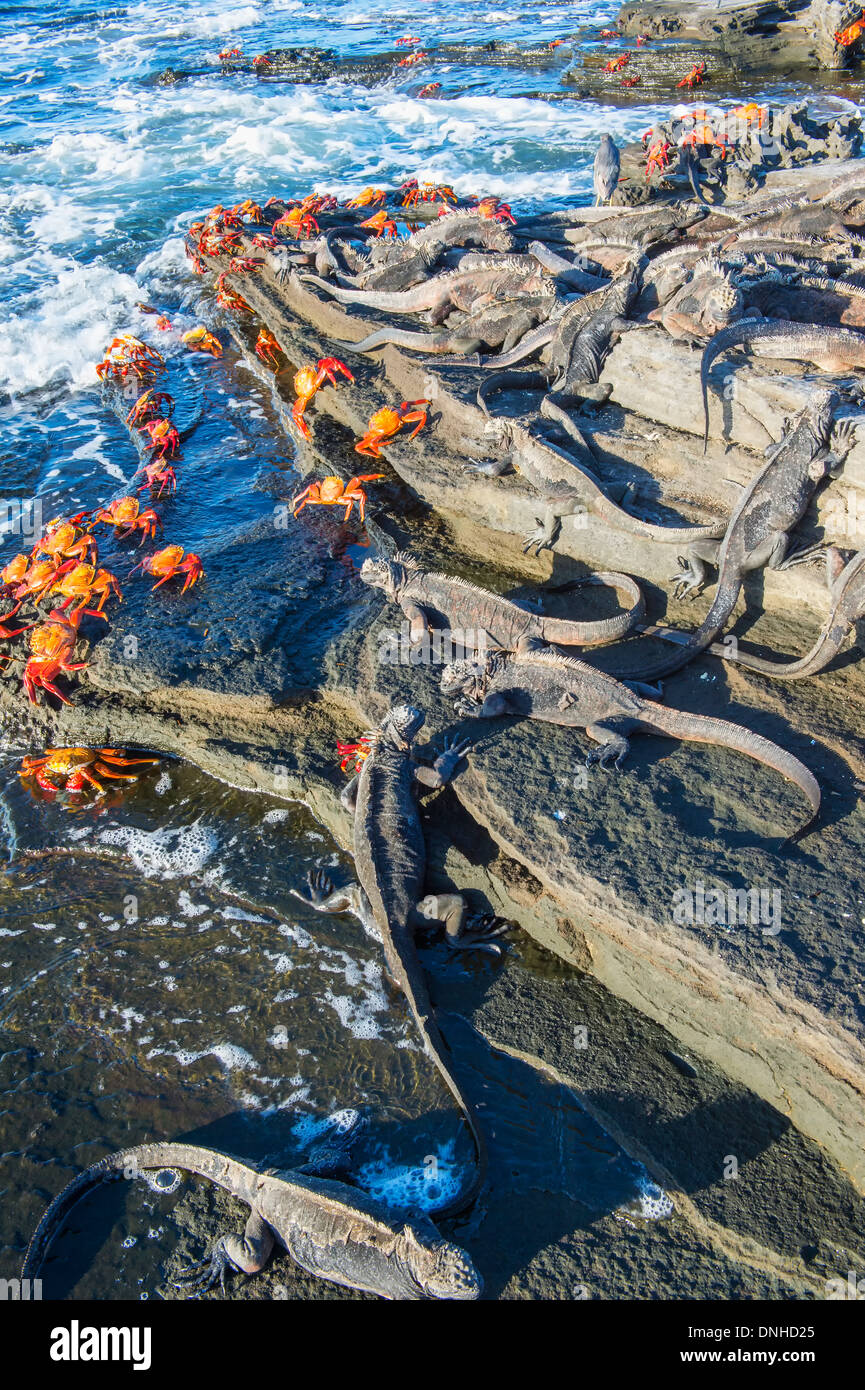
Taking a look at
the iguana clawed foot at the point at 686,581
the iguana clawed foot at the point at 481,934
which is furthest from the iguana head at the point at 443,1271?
the iguana clawed foot at the point at 686,581

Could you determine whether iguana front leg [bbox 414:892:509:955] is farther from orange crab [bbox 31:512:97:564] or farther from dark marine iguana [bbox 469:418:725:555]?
orange crab [bbox 31:512:97:564]

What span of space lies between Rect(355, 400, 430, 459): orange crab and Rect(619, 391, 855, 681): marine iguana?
418 centimetres

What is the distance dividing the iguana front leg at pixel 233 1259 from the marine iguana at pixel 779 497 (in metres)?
4.86

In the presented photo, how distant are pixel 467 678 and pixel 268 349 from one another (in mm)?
8655

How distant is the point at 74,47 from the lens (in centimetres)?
3591

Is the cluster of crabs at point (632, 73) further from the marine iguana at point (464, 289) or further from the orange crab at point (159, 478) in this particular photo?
the orange crab at point (159, 478)

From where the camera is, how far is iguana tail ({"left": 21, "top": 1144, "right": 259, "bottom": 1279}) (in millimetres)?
4414

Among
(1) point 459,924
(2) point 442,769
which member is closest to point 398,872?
(1) point 459,924

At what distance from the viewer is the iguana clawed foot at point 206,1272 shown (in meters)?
4.23

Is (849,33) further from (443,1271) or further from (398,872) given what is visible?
(443,1271)

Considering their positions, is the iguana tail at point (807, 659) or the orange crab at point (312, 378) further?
the orange crab at point (312, 378)

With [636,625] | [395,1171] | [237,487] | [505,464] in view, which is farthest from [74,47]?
[395,1171]

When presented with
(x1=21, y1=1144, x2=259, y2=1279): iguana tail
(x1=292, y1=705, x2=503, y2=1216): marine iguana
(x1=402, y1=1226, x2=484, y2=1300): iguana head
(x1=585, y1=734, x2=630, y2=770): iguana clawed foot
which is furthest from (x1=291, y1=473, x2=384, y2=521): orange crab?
(x1=402, y1=1226, x2=484, y2=1300): iguana head

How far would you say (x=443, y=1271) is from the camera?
3824 mm
